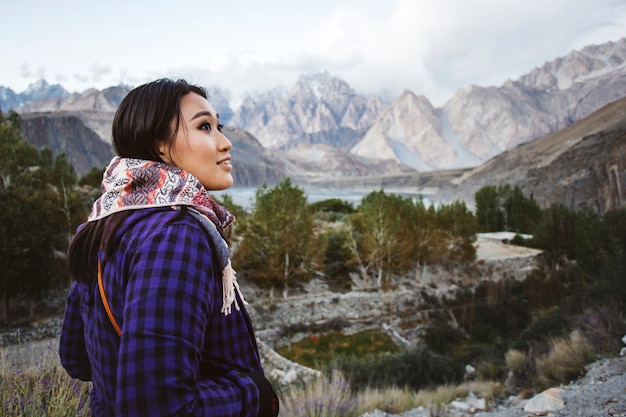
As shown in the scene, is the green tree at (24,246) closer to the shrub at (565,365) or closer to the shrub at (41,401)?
the shrub at (41,401)

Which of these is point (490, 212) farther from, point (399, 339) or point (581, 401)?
point (581, 401)

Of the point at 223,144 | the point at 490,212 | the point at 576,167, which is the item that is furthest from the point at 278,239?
the point at 576,167

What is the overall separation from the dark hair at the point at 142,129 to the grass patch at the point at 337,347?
1579 cm

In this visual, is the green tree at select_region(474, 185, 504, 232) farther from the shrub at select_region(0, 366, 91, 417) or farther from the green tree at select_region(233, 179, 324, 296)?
the shrub at select_region(0, 366, 91, 417)

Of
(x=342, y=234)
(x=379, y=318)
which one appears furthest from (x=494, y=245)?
(x=379, y=318)

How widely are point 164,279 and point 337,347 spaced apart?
18556 mm

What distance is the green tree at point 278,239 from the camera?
70.8 feet

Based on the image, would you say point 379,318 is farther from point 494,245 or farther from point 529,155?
point 529,155

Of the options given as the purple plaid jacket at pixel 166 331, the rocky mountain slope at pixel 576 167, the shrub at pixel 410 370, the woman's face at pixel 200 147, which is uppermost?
the rocky mountain slope at pixel 576 167

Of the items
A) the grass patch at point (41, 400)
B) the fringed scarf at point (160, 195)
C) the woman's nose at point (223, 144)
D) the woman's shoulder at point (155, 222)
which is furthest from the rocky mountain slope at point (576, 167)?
the woman's shoulder at point (155, 222)

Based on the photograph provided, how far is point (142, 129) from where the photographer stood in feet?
A: 3.99

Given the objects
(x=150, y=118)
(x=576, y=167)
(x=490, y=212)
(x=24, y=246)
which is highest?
(x=576, y=167)

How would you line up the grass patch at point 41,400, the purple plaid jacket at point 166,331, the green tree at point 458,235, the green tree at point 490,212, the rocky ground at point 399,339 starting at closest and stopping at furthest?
the purple plaid jacket at point 166,331 < the grass patch at point 41,400 < the rocky ground at point 399,339 < the green tree at point 458,235 < the green tree at point 490,212

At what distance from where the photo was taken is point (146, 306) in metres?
0.89
